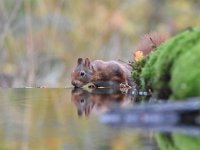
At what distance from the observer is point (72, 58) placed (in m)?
11.0

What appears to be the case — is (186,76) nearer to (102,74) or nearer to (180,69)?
(180,69)

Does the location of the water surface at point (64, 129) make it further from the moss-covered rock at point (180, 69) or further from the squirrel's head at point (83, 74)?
the squirrel's head at point (83, 74)

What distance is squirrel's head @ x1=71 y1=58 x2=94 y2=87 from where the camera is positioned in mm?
5090

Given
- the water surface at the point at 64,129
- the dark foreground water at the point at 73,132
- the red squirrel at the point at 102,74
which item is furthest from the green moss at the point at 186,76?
the red squirrel at the point at 102,74

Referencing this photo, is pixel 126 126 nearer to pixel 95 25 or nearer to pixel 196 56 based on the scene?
pixel 196 56

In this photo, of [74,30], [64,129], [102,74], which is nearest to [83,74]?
[102,74]

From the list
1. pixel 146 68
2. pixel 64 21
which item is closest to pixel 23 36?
pixel 64 21

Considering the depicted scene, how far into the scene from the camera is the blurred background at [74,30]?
930 cm

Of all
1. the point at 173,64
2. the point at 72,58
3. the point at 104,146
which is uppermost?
the point at 72,58

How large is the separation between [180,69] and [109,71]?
2282 mm

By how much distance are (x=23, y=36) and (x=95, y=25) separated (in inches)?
51.1

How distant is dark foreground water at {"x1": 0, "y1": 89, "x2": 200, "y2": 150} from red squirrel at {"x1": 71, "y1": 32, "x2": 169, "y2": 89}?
1382 mm

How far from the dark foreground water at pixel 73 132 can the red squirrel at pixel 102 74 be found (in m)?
1.49

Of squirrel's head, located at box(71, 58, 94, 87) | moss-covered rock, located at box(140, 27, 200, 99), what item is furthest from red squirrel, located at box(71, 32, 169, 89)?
moss-covered rock, located at box(140, 27, 200, 99)
